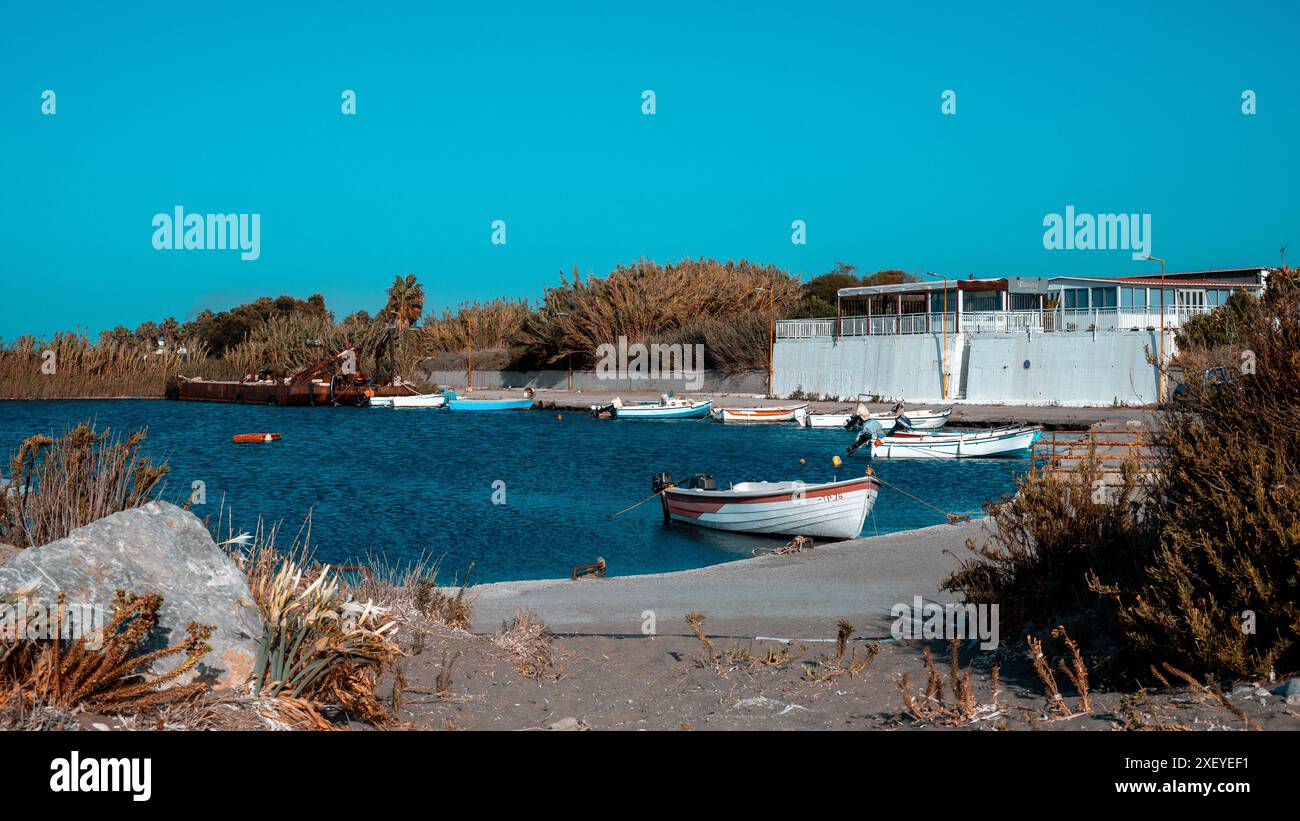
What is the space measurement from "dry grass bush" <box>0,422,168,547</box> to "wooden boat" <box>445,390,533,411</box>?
64.6 meters

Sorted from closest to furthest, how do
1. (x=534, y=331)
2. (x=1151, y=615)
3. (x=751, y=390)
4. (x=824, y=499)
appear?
1. (x=1151, y=615)
2. (x=824, y=499)
3. (x=751, y=390)
4. (x=534, y=331)

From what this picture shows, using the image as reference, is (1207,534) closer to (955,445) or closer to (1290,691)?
(1290,691)

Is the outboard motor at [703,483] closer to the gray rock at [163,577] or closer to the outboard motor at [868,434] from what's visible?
the gray rock at [163,577]

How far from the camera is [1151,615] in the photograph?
24.3 ft

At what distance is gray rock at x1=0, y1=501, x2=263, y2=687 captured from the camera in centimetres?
621

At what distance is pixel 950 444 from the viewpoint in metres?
42.7

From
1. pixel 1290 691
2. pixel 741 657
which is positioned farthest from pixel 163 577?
pixel 1290 691

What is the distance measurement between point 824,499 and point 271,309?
116 metres

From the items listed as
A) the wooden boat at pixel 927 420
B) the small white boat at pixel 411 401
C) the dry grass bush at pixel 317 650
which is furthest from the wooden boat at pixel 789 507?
the small white boat at pixel 411 401

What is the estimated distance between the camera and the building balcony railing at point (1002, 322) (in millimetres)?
53188

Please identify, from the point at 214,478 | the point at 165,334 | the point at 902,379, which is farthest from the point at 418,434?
the point at 165,334

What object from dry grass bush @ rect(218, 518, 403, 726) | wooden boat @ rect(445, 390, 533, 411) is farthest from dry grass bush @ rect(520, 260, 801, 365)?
dry grass bush @ rect(218, 518, 403, 726)

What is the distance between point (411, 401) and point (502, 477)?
137 feet
